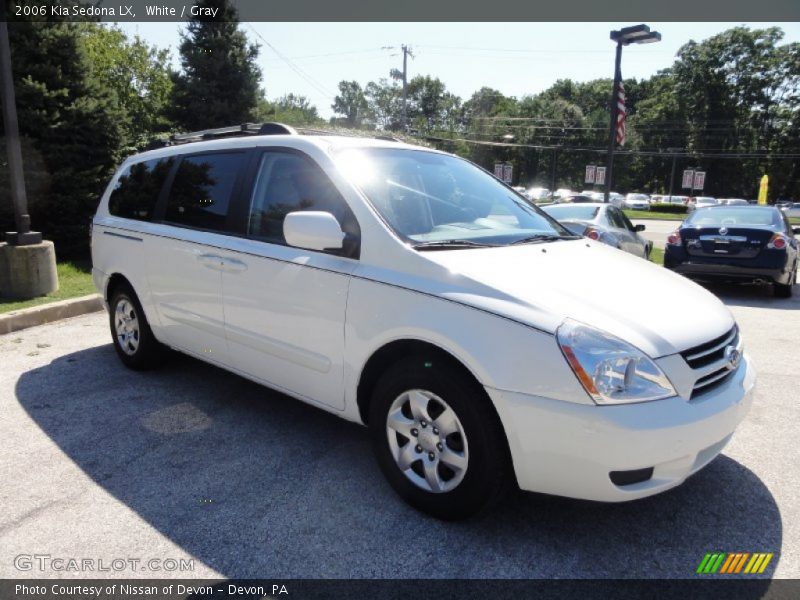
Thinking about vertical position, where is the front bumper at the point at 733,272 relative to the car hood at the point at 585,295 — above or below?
below

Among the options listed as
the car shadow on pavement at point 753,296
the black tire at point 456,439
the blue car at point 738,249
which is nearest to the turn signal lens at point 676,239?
the blue car at point 738,249

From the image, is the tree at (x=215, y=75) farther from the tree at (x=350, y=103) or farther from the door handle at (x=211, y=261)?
the tree at (x=350, y=103)

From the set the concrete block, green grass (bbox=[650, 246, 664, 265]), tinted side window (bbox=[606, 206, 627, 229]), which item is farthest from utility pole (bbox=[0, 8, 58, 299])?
green grass (bbox=[650, 246, 664, 265])

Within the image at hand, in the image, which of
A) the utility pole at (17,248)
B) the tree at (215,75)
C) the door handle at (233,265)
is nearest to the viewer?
the door handle at (233,265)

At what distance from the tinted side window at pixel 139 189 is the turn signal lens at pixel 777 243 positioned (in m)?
8.30

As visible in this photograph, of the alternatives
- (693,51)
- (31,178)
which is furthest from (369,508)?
(693,51)

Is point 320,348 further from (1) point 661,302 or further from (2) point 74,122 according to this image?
(2) point 74,122

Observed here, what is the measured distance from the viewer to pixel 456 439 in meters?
2.69

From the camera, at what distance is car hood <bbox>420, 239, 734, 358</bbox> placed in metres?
2.46

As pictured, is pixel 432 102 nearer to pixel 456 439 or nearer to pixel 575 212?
pixel 575 212

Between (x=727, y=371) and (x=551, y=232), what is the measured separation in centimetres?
134

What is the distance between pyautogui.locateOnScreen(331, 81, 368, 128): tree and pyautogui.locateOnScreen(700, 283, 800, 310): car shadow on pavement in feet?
335

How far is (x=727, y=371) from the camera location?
2.76 m

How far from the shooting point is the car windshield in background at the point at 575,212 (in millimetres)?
9102
